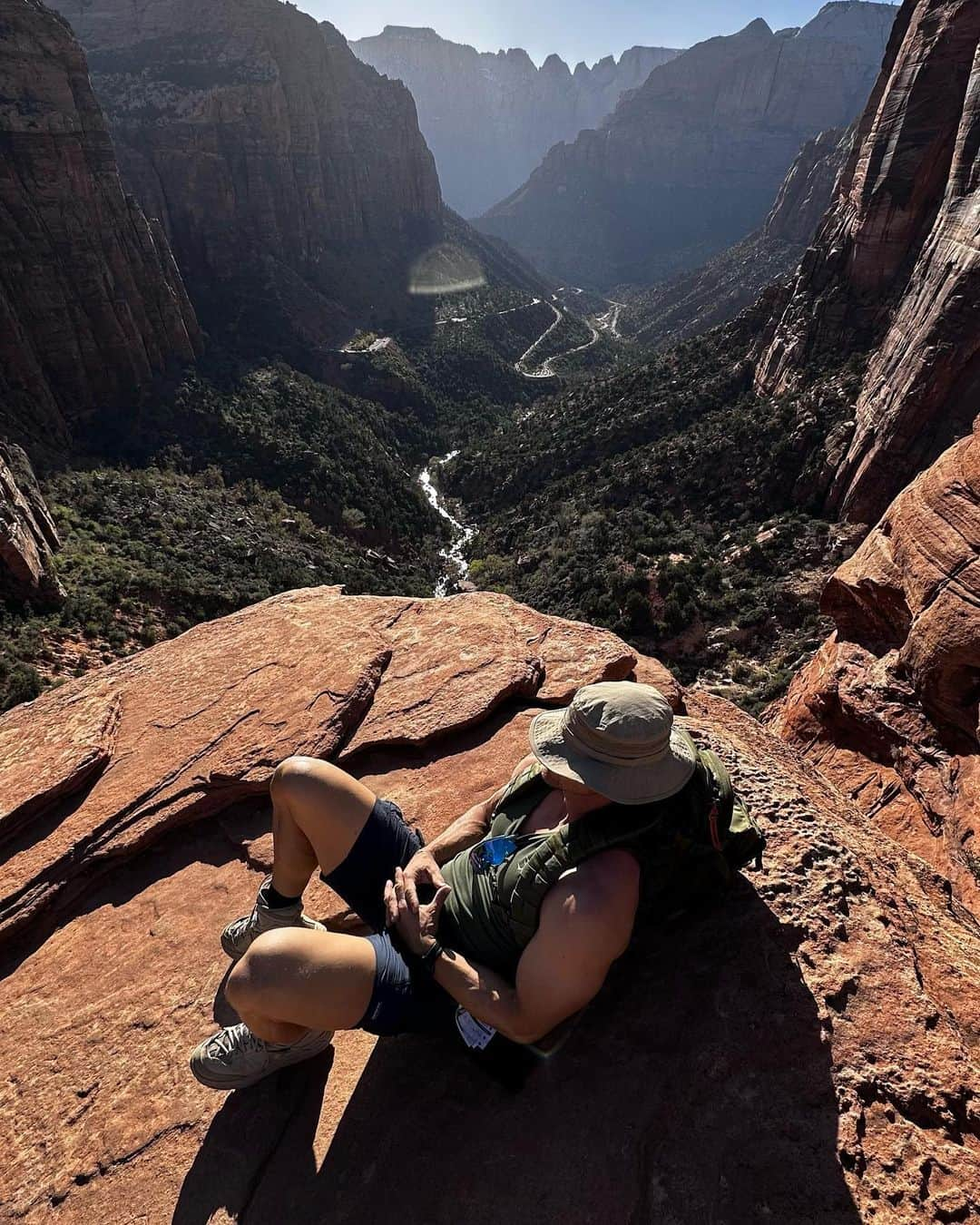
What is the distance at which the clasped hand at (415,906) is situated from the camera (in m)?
2.85

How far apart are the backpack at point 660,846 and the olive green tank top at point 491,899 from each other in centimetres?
8

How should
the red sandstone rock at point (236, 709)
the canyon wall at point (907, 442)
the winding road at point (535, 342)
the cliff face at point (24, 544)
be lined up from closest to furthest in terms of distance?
the red sandstone rock at point (236, 709)
the canyon wall at point (907, 442)
the cliff face at point (24, 544)
the winding road at point (535, 342)

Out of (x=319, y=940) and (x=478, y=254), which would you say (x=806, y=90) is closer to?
(x=478, y=254)

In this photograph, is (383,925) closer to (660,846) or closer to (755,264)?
(660,846)

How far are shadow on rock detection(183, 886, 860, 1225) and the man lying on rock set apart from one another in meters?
0.38

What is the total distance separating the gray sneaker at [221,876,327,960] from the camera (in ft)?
11.3

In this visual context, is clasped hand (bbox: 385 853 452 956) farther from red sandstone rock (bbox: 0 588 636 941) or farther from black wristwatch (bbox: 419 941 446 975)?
red sandstone rock (bbox: 0 588 636 941)

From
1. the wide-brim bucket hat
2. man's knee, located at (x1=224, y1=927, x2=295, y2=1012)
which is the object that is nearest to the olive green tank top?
the wide-brim bucket hat

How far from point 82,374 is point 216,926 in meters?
37.3

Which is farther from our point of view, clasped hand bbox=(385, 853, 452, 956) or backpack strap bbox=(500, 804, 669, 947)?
clasped hand bbox=(385, 853, 452, 956)

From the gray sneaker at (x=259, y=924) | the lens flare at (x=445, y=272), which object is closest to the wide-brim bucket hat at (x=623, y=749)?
the gray sneaker at (x=259, y=924)

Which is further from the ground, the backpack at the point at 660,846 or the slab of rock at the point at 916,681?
the backpack at the point at 660,846

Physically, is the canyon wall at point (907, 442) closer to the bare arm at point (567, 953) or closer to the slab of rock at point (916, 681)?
the slab of rock at point (916, 681)

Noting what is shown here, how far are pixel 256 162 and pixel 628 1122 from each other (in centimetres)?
8118
